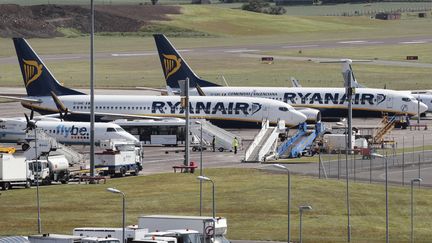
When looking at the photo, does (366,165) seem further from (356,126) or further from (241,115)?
(356,126)

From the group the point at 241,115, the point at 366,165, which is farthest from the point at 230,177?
the point at 241,115

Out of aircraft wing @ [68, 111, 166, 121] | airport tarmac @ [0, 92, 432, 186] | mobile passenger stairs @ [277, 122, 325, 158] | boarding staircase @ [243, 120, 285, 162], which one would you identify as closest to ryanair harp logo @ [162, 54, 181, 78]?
airport tarmac @ [0, 92, 432, 186]

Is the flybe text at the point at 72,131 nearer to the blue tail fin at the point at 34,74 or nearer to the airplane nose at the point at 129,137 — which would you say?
the airplane nose at the point at 129,137

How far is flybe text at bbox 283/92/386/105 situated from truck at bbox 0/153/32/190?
171 ft

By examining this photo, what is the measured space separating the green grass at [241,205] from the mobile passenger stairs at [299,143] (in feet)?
57.2

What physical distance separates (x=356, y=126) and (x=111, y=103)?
92.9 ft

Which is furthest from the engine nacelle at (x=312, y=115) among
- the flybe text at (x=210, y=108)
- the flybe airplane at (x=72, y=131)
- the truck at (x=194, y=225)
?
the truck at (x=194, y=225)

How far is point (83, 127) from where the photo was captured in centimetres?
13050

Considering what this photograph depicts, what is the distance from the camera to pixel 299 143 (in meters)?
128

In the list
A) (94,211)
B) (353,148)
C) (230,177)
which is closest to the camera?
(94,211)

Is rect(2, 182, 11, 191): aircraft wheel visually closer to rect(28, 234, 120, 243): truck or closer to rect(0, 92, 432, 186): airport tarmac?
rect(0, 92, 432, 186): airport tarmac

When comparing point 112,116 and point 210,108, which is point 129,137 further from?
point 210,108

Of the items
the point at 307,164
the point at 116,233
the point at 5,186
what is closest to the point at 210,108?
the point at 307,164

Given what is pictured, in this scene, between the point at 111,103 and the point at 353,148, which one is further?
the point at 111,103
